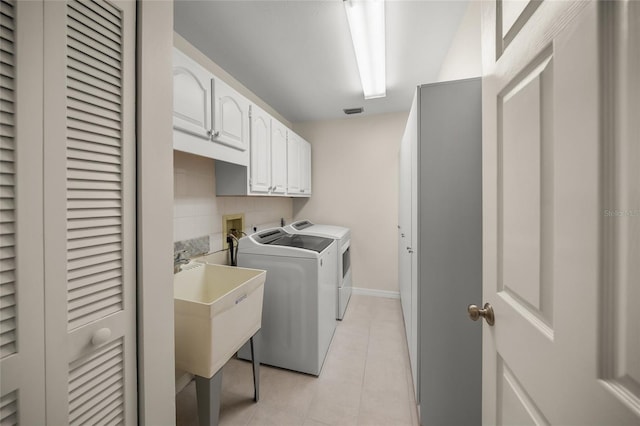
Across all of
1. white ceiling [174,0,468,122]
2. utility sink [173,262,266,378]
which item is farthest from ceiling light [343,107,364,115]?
utility sink [173,262,266,378]

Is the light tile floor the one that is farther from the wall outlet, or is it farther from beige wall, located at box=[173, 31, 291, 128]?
beige wall, located at box=[173, 31, 291, 128]

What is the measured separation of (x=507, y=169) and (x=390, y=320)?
2353 mm

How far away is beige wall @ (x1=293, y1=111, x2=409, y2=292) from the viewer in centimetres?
314

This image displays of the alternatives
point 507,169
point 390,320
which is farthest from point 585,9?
point 390,320

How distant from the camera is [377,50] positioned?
1752 mm

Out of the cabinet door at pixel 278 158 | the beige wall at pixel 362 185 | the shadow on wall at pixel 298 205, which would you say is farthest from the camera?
the shadow on wall at pixel 298 205

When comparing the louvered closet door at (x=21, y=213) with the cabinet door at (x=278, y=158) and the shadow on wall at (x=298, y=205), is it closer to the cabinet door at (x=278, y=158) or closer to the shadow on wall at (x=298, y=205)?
the cabinet door at (x=278, y=158)

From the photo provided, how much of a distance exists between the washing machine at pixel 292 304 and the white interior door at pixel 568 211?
1234mm

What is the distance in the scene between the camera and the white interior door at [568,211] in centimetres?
34

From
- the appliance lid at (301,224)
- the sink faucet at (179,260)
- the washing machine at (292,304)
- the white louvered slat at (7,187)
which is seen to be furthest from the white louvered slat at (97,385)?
the appliance lid at (301,224)

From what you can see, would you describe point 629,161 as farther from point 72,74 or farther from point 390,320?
point 390,320

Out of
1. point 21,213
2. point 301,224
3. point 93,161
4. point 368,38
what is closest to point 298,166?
point 301,224

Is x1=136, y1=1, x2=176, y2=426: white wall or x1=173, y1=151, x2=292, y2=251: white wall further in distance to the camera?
x1=173, y1=151, x2=292, y2=251: white wall

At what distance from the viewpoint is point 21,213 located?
0.47m
